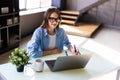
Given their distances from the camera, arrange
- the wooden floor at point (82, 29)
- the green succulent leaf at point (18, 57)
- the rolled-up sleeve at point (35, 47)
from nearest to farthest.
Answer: the green succulent leaf at point (18, 57) → the rolled-up sleeve at point (35, 47) → the wooden floor at point (82, 29)

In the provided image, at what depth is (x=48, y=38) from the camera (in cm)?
212

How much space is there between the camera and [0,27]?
3.99 meters

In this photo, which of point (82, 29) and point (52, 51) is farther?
point (82, 29)

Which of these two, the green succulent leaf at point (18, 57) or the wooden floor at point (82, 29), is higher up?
the green succulent leaf at point (18, 57)

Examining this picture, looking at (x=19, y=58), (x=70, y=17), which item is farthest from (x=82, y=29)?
(x=19, y=58)

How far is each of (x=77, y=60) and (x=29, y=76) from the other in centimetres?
44

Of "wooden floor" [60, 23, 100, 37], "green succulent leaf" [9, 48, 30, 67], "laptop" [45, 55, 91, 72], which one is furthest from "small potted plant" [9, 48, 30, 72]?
"wooden floor" [60, 23, 100, 37]

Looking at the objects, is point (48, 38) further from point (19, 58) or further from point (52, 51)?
point (19, 58)

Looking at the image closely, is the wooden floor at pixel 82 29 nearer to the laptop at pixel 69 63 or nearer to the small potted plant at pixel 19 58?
the laptop at pixel 69 63

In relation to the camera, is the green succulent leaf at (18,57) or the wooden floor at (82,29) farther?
the wooden floor at (82,29)

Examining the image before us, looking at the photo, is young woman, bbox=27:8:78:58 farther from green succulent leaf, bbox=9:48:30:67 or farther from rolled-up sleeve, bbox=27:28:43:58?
green succulent leaf, bbox=9:48:30:67

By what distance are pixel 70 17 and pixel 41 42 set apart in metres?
4.78

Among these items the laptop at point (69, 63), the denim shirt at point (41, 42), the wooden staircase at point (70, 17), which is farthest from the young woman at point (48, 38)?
the wooden staircase at point (70, 17)

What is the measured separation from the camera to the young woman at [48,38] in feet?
6.56
